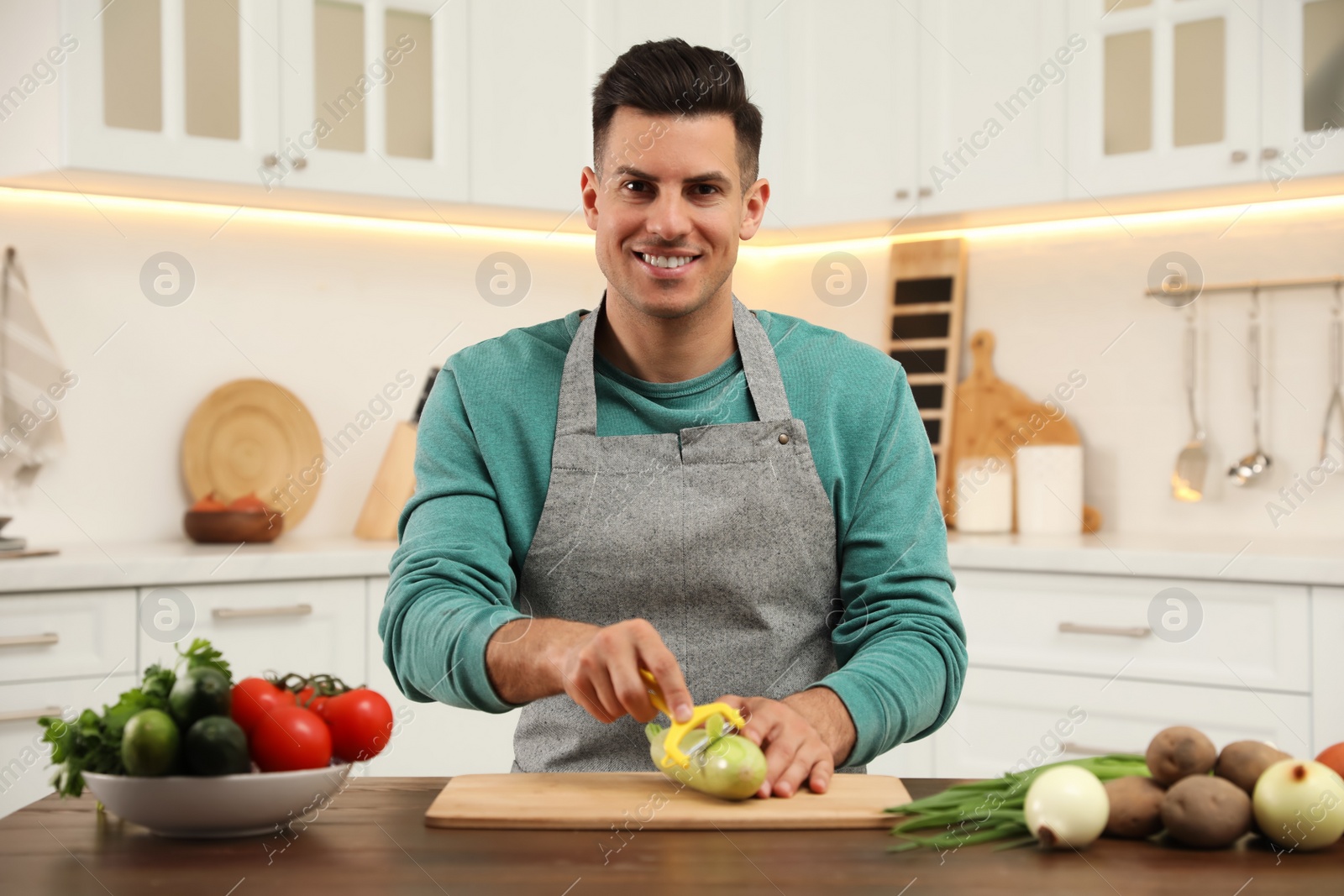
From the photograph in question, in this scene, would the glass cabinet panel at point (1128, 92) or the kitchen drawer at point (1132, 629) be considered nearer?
the kitchen drawer at point (1132, 629)

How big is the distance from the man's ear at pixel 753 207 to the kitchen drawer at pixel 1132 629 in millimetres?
1209

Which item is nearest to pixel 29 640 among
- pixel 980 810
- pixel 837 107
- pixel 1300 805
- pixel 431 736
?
pixel 431 736

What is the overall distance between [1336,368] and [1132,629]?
0.86 meters

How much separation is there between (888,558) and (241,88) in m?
1.90

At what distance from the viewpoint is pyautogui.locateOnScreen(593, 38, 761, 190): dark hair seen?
1.42 m

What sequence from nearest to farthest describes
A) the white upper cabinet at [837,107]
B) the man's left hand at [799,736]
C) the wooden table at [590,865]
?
the wooden table at [590,865]
the man's left hand at [799,736]
the white upper cabinet at [837,107]

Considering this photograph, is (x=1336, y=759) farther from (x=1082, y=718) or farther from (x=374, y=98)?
(x=374, y=98)

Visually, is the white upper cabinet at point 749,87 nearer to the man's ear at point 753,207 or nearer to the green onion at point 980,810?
the man's ear at point 753,207

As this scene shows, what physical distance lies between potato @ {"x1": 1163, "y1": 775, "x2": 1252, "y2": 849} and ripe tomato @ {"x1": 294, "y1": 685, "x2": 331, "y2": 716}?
662 mm

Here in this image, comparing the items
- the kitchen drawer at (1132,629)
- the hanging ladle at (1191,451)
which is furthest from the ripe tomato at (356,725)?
the hanging ladle at (1191,451)

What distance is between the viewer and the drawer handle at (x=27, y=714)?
84.4 inches

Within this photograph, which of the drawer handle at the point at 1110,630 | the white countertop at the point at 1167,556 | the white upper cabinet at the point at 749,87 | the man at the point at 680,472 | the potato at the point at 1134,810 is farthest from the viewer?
the white upper cabinet at the point at 749,87

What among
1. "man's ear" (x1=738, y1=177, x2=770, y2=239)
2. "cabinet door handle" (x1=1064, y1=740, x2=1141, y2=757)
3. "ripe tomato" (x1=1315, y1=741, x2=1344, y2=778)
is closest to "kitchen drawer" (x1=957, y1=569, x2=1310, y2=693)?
"cabinet door handle" (x1=1064, y1=740, x2=1141, y2=757)

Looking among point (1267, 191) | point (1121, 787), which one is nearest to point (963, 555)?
point (1267, 191)
